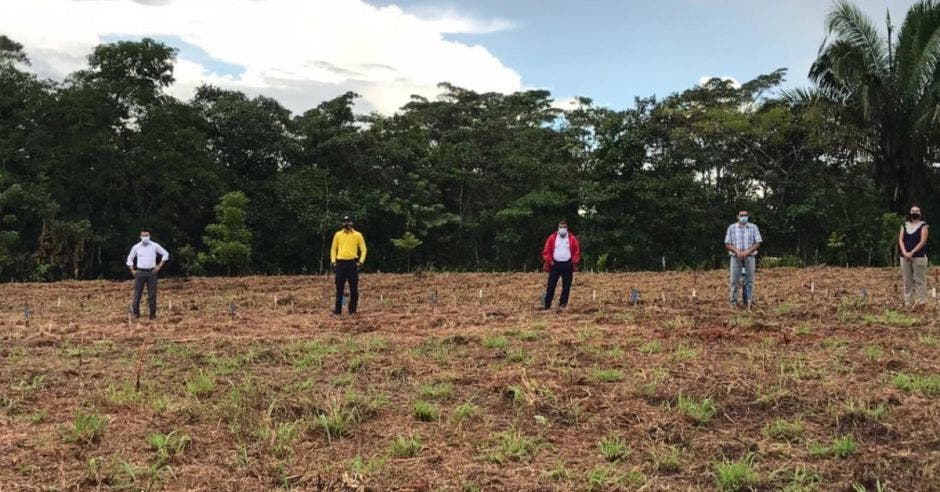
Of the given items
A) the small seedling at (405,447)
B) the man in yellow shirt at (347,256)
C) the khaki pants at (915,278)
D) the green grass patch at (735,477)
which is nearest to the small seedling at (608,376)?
the green grass patch at (735,477)

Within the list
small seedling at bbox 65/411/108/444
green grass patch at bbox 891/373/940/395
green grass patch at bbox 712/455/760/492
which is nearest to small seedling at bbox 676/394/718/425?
green grass patch at bbox 712/455/760/492

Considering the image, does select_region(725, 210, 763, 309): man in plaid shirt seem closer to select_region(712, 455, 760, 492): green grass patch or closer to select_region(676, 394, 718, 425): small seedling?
select_region(676, 394, 718, 425): small seedling

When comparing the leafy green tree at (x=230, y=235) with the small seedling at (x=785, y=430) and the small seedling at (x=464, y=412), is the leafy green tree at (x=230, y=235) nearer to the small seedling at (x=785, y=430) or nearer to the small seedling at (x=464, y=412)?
the small seedling at (x=464, y=412)

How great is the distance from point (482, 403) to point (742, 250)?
6.50 metres

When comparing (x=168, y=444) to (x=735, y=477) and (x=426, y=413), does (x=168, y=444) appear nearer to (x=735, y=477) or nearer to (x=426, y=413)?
(x=426, y=413)

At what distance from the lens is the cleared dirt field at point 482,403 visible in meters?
4.07

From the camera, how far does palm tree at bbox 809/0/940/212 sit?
1941cm

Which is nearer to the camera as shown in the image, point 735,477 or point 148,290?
point 735,477

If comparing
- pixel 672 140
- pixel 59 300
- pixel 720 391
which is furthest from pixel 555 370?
pixel 672 140

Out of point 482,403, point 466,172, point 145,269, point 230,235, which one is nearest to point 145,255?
point 145,269

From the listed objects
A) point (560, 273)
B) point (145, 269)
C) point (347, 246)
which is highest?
point (347, 246)

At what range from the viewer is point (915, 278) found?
1016 cm

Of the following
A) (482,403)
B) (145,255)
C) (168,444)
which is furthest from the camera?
(145,255)

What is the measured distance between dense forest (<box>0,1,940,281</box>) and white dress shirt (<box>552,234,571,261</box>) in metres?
10.4
